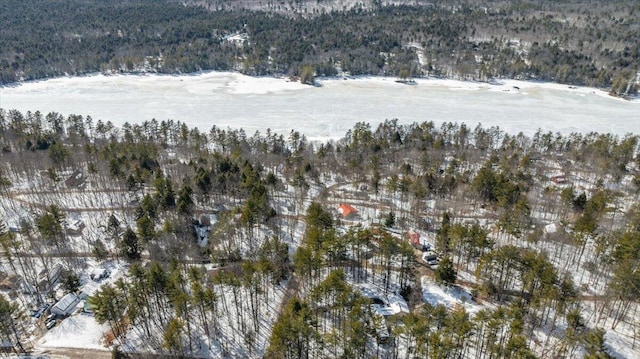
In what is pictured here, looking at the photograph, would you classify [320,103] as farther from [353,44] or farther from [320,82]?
[353,44]

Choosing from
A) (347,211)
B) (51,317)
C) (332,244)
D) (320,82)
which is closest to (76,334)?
(51,317)

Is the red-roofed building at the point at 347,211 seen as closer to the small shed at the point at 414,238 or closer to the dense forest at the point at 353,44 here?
the small shed at the point at 414,238

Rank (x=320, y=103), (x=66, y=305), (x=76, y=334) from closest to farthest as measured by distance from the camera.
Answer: (x=76, y=334), (x=66, y=305), (x=320, y=103)

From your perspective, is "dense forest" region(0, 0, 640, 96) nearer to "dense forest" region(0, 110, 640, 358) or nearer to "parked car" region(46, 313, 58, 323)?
"dense forest" region(0, 110, 640, 358)

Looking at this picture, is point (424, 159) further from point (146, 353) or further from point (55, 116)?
point (55, 116)

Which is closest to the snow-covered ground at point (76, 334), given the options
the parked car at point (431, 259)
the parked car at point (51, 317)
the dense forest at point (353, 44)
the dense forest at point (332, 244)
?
the parked car at point (51, 317)

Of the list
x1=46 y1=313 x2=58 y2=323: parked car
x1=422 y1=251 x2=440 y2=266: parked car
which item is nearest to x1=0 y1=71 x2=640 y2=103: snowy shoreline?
x1=422 y1=251 x2=440 y2=266: parked car
